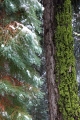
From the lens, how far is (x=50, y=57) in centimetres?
351

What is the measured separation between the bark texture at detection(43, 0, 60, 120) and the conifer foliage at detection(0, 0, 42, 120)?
160 millimetres

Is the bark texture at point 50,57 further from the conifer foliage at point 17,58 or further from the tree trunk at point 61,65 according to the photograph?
the conifer foliage at point 17,58

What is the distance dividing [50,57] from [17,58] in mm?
630

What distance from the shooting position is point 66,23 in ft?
11.5

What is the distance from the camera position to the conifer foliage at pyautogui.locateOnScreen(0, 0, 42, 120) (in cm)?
300

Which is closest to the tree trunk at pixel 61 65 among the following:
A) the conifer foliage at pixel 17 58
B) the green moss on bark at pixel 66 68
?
the green moss on bark at pixel 66 68

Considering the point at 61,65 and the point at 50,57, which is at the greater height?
the point at 50,57

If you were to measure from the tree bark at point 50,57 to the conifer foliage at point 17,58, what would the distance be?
0.16 m

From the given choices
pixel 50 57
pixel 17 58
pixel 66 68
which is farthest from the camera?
pixel 50 57

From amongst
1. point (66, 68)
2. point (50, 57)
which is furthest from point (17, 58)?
point (66, 68)

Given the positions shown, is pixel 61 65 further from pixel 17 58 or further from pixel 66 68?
pixel 17 58

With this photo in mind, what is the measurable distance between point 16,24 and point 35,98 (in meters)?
1.27

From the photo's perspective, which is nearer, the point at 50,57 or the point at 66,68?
the point at 66,68

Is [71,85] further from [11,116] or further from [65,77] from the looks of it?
[11,116]
